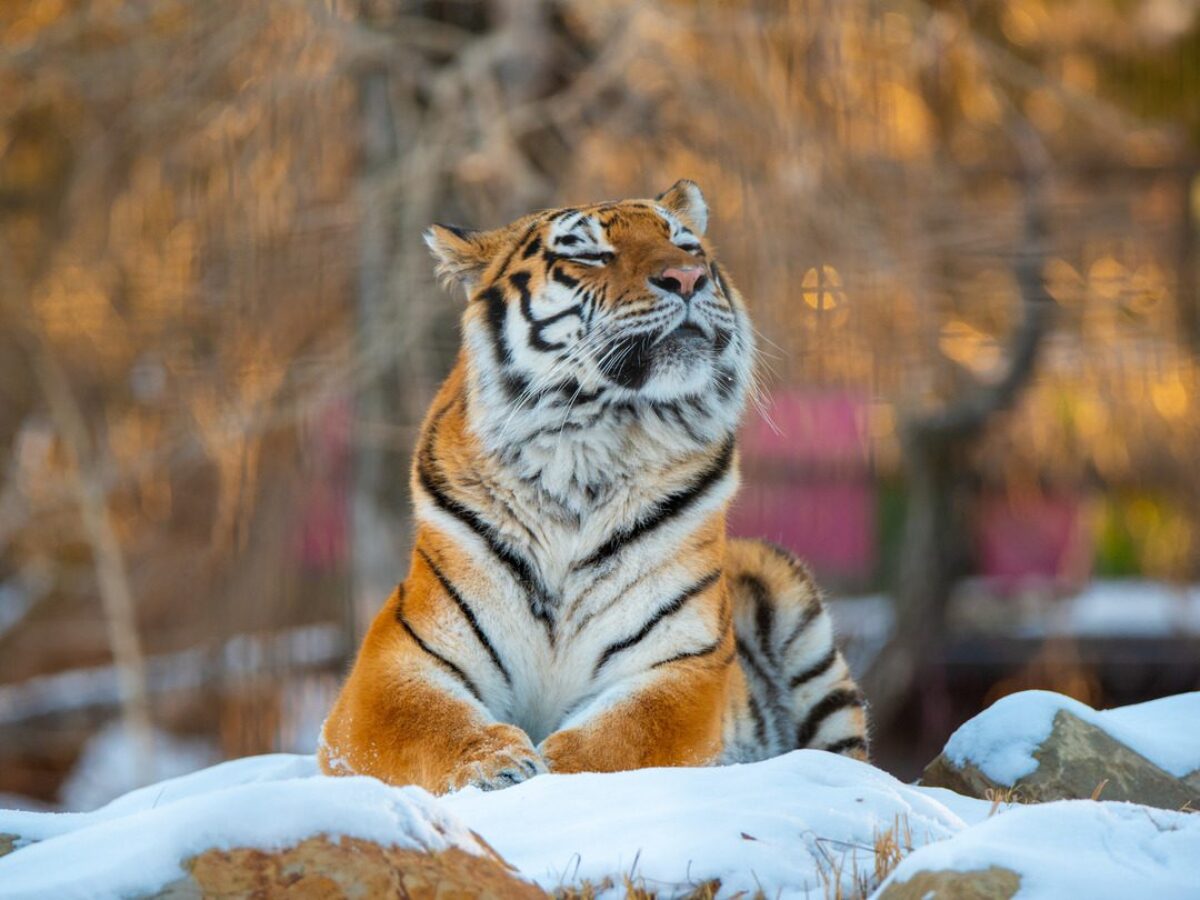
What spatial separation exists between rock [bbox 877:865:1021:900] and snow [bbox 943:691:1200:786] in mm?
1195

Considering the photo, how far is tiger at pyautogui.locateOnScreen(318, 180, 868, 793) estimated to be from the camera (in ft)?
10.4

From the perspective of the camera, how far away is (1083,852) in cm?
213

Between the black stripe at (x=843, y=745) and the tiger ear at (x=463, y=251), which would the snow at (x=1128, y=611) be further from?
the tiger ear at (x=463, y=251)

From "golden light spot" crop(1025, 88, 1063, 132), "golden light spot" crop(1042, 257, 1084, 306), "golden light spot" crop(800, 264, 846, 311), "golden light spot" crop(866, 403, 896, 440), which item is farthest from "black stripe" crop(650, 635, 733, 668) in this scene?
"golden light spot" crop(1025, 88, 1063, 132)

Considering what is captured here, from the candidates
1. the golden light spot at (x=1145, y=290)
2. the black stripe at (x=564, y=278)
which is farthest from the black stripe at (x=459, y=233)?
the golden light spot at (x=1145, y=290)

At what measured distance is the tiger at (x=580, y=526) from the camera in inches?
124

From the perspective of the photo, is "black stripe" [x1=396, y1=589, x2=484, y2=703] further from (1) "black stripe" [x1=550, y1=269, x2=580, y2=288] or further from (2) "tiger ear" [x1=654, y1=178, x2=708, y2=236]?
(2) "tiger ear" [x1=654, y1=178, x2=708, y2=236]

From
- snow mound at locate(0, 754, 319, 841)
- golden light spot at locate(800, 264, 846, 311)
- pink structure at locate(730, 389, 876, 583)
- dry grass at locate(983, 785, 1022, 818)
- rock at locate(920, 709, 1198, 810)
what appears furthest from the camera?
pink structure at locate(730, 389, 876, 583)

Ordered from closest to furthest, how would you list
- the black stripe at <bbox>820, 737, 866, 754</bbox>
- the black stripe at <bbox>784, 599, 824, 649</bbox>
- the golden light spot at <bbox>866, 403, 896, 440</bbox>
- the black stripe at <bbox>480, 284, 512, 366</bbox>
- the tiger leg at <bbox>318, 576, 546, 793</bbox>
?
the tiger leg at <bbox>318, 576, 546, 793</bbox> → the black stripe at <bbox>480, 284, 512, 366</bbox> → the black stripe at <bbox>820, 737, 866, 754</bbox> → the black stripe at <bbox>784, 599, 824, 649</bbox> → the golden light spot at <bbox>866, 403, 896, 440</bbox>

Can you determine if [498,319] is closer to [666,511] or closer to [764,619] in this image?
[666,511]

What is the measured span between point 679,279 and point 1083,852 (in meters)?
1.42

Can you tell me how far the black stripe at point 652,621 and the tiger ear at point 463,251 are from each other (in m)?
0.85

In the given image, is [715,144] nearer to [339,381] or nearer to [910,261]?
[910,261]

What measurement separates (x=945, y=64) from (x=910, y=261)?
1139mm
